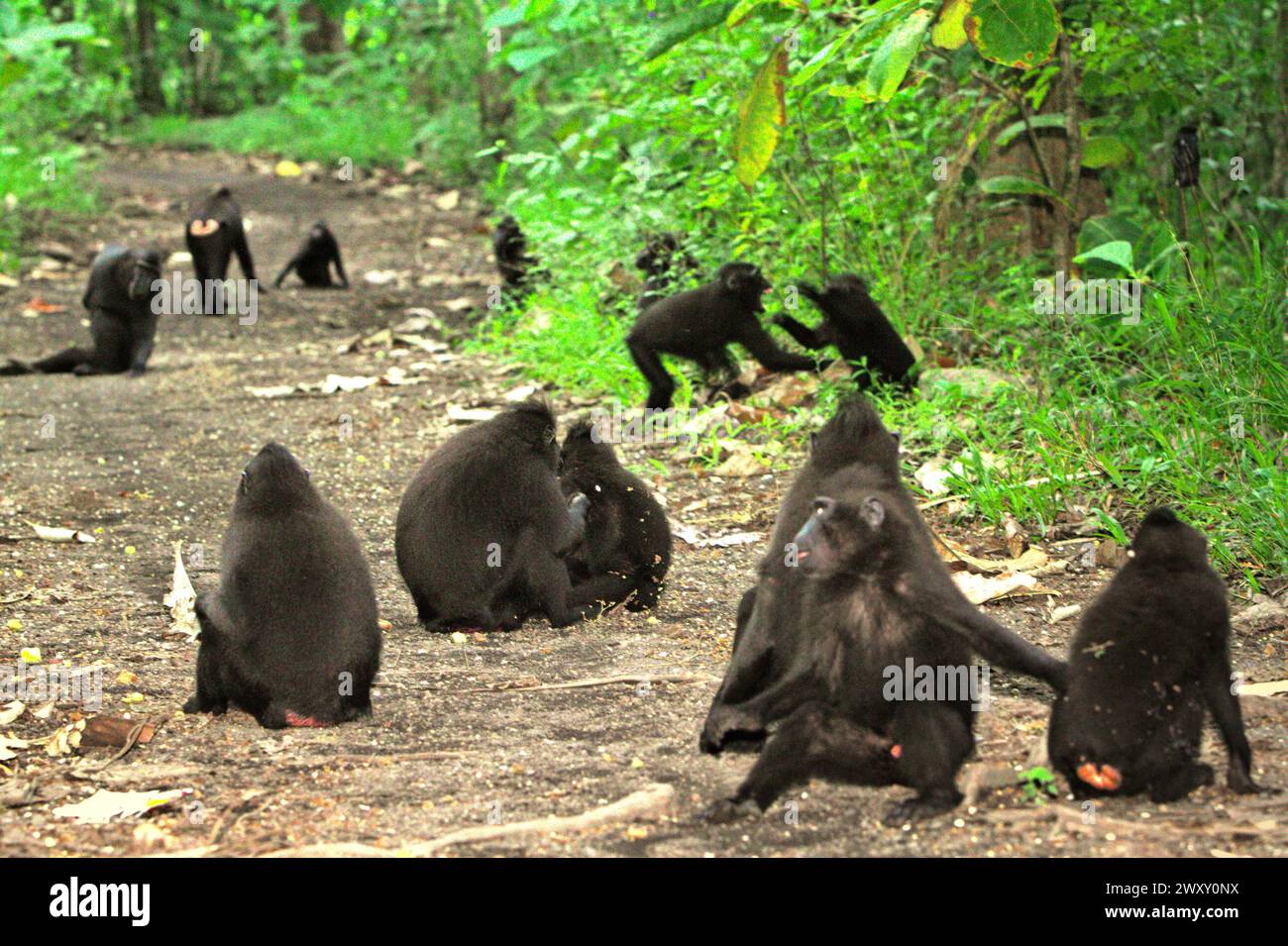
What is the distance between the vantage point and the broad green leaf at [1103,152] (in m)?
8.32

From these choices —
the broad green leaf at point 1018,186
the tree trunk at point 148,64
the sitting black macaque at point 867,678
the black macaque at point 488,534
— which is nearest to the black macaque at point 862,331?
the broad green leaf at point 1018,186

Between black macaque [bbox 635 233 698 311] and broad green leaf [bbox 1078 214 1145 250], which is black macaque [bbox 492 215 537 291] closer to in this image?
black macaque [bbox 635 233 698 311]

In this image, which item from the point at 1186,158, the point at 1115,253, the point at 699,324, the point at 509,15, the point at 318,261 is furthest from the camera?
the point at 318,261

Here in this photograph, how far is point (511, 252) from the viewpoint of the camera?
43.2ft

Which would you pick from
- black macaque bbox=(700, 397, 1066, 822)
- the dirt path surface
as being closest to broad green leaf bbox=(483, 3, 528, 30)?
the dirt path surface

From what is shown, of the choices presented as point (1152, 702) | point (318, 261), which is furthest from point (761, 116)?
point (318, 261)

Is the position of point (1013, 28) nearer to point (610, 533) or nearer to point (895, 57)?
point (895, 57)

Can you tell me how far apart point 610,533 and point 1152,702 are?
9.11 ft

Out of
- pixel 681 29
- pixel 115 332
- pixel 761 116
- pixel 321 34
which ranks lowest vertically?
pixel 115 332

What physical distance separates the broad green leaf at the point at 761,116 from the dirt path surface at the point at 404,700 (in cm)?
181

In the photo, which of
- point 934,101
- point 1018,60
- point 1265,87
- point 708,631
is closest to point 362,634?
point 708,631

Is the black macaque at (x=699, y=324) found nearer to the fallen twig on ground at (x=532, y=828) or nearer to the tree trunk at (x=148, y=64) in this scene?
the fallen twig on ground at (x=532, y=828)

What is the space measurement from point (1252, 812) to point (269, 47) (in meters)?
28.1

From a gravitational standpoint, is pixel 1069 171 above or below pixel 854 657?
above
